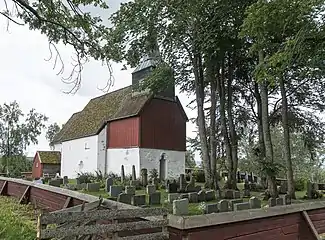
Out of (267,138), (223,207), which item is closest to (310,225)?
(223,207)

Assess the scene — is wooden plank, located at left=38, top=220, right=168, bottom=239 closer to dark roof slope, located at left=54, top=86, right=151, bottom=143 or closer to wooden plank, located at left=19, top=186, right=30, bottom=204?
wooden plank, located at left=19, top=186, right=30, bottom=204

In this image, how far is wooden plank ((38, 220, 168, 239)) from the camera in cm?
421

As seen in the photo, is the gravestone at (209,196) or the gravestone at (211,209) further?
the gravestone at (209,196)

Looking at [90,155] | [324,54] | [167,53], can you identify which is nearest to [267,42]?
[324,54]

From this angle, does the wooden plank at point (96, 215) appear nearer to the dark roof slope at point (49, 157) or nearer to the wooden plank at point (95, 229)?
the wooden plank at point (95, 229)

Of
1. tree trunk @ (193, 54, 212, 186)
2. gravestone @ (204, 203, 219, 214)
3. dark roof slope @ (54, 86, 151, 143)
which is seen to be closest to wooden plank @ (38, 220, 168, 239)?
gravestone @ (204, 203, 219, 214)

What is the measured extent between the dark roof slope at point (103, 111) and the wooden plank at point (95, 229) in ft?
77.0

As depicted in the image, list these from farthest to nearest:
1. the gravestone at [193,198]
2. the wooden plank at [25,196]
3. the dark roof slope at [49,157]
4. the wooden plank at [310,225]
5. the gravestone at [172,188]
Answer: the dark roof slope at [49,157] < the gravestone at [172,188] < the wooden plank at [25,196] < the gravestone at [193,198] < the wooden plank at [310,225]

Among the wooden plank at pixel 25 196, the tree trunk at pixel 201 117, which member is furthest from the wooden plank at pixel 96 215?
the tree trunk at pixel 201 117

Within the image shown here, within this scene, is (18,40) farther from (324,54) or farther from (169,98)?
(169,98)

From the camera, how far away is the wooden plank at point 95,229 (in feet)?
13.8

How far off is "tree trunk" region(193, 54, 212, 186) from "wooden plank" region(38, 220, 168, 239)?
460 inches

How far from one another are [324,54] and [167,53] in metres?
9.08

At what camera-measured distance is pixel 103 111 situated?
112ft
